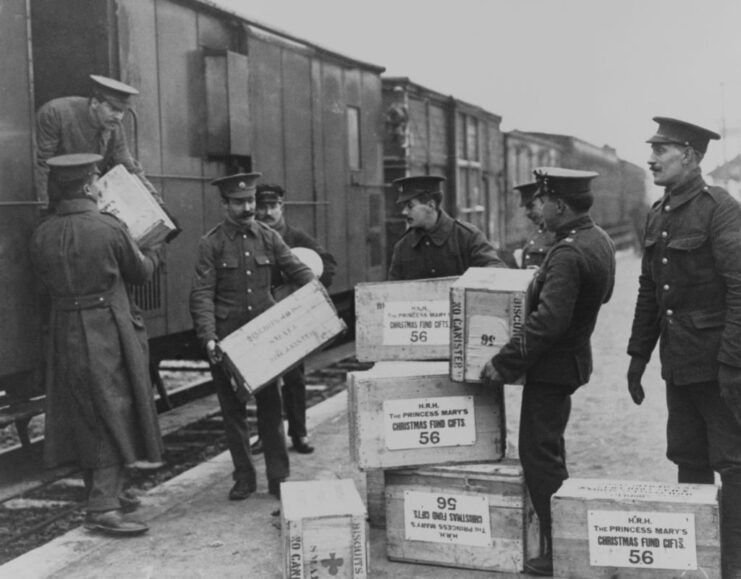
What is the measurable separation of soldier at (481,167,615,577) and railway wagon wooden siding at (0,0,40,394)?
3188mm

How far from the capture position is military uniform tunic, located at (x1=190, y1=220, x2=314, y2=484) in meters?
6.16

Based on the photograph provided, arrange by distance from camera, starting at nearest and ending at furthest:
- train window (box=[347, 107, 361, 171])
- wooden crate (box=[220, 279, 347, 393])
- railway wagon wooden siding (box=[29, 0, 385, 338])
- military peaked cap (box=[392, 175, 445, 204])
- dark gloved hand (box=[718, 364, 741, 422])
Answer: dark gloved hand (box=[718, 364, 741, 422]) < wooden crate (box=[220, 279, 347, 393]) < military peaked cap (box=[392, 175, 445, 204]) < railway wagon wooden siding (box=[29, 0, 385, 338]) < train window (box=[347, 107, 361, 171])

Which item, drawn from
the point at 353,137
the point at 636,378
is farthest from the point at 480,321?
the point at 353,137

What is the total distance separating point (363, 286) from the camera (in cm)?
539

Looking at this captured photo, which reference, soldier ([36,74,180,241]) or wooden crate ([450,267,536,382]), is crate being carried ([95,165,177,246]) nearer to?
soldier ([36,74,180,241])

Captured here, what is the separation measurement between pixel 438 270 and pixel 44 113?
264 centimetres

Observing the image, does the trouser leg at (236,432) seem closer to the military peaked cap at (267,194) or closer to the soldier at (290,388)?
the soldier at (290,388)

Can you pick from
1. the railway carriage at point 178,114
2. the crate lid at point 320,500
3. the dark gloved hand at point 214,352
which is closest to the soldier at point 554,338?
the crate lid at point 320,500

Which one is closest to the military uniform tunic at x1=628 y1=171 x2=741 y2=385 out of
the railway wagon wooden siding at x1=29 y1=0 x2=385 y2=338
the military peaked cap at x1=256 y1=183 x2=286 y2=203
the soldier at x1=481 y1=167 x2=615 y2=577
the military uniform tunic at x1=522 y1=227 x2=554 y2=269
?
the soldier at x1=481 y1=167 x2=615 y2=577

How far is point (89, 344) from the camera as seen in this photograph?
5566 millimetres

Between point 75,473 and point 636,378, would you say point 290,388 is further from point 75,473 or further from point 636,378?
point 636,378

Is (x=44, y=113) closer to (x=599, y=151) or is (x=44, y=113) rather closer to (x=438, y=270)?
(x=438, y=270)

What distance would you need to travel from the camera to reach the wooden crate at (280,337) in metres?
5.83

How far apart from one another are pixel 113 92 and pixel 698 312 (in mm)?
3677
